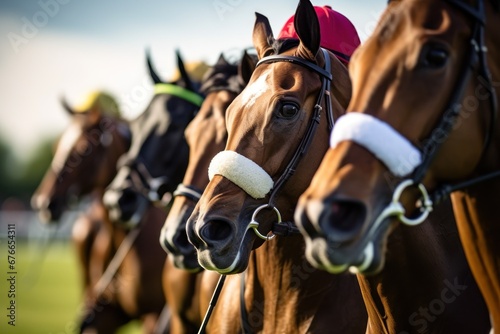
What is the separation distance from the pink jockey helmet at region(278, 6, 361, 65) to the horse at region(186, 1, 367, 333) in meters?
0.15

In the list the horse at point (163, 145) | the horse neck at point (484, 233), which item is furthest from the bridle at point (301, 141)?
the horse at point (163, 145)

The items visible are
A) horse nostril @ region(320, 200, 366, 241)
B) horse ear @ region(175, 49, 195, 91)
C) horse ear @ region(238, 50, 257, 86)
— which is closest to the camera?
horse nostril @ region(320, 200, 366, 241)

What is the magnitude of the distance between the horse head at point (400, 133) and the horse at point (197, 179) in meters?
2.37

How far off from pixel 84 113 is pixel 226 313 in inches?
236

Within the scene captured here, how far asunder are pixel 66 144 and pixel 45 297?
10842 mm

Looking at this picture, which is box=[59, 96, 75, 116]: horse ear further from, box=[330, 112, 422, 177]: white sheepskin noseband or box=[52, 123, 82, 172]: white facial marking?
box=[330, 112, 422, 177]: white sheepskin noseband

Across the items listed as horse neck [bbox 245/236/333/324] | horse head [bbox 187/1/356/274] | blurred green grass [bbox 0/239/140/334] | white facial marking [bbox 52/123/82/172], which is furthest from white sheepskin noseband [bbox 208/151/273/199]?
white facial marking [bbox 52/123/82/172]

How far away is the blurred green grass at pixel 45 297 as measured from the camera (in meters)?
13.6

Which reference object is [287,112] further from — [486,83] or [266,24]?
[486,83]

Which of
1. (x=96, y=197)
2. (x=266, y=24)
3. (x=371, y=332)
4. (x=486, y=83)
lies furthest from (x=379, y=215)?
(x=96, y=197)

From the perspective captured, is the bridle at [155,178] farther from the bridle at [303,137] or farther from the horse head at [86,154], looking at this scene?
the bridle at [303,137]

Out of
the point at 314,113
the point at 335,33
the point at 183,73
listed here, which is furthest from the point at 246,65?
the point at 183,73

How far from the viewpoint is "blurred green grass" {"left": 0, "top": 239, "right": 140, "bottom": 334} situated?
44.7 feet

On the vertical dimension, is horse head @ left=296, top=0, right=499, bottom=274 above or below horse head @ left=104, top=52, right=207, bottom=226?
above
